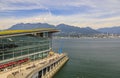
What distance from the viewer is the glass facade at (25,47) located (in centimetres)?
7539

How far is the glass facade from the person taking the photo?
75394mm

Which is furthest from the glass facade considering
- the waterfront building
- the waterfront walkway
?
the waterfront walkway

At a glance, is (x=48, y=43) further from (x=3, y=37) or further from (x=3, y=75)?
(x=3, y=75)

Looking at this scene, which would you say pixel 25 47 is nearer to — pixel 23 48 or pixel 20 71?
pixel 23 48

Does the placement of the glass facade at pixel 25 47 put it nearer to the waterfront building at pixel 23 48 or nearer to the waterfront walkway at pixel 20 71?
the waterfront building at pixel 23 48

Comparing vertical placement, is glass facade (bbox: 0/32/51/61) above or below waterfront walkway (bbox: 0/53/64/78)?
above

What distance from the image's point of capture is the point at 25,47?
86.4 m

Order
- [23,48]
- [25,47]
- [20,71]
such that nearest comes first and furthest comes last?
[20,71], [23,48], [25,47]

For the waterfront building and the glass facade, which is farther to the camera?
the glass facade

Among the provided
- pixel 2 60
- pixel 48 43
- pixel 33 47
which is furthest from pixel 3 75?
pixel 48 43

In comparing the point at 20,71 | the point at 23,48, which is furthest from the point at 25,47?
the point at 20,71

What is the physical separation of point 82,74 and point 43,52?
22.8 metres

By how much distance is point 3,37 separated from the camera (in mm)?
74000

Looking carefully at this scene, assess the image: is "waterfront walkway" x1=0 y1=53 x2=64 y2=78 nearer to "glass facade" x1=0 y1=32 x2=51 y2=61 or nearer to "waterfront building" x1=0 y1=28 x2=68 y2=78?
"waterfront building" x1=0 y1=28 x2=68 y2=78
